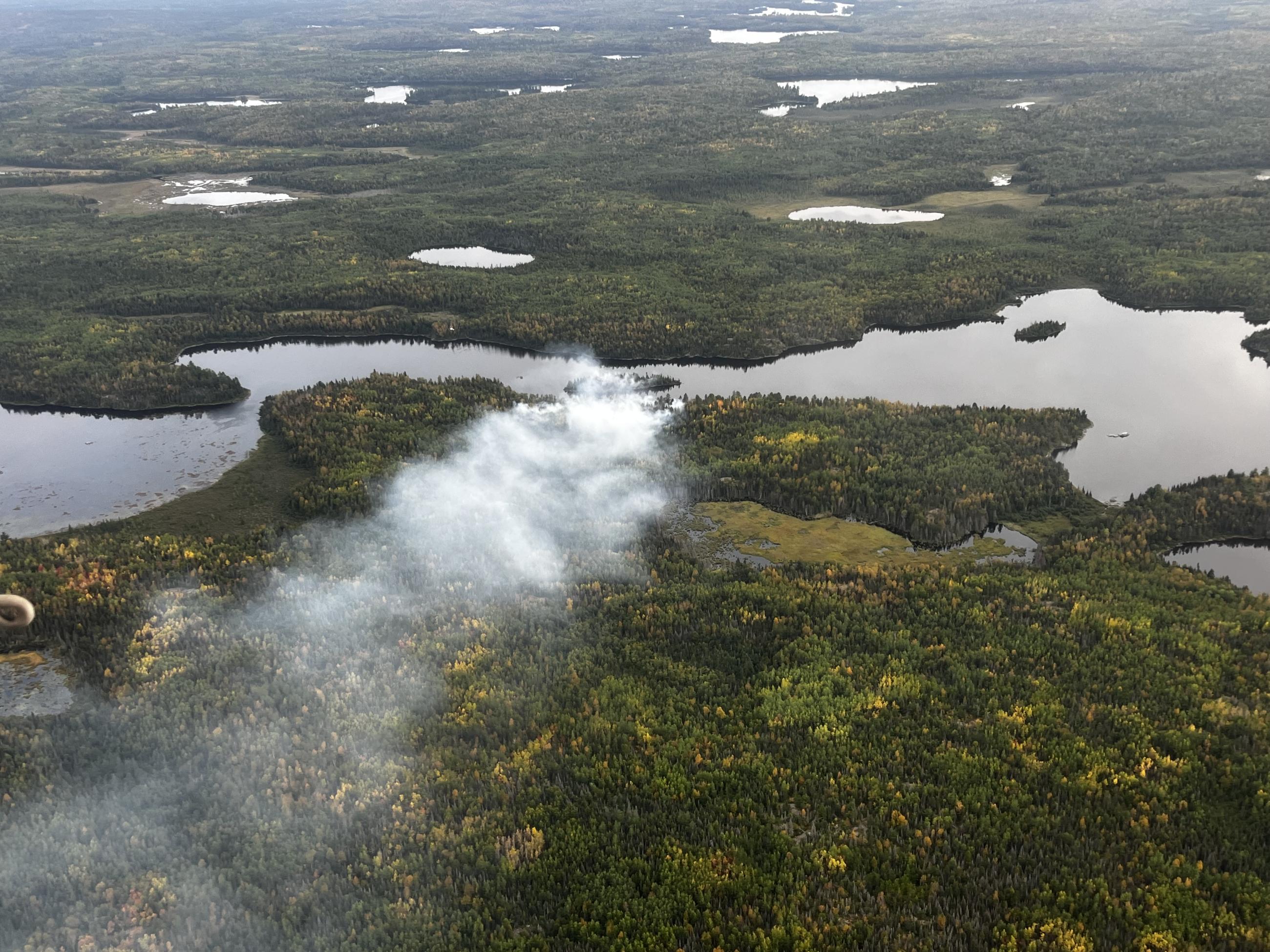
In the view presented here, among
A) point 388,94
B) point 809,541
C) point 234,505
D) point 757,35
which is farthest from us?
point 757,35

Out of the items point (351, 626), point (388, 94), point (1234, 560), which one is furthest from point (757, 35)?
point (351, 626)

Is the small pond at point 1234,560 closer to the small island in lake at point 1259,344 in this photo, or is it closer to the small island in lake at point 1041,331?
the small island in lake at point 1259,344

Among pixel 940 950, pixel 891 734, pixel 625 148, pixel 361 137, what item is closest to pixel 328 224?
pixel 625 148

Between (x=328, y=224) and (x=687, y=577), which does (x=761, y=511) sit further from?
(x=328, y=224)

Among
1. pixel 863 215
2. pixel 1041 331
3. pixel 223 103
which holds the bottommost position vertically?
pixel 1041 331

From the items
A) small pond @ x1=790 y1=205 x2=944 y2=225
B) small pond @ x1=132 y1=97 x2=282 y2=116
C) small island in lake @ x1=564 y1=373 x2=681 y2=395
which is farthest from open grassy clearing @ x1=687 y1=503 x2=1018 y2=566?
small pond @ x1=132 y1=97 x2=282 y2=116

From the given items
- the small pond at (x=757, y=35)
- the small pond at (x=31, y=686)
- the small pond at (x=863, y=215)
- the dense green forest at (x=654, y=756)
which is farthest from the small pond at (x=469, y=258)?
the small pond at (x=757, y=35)

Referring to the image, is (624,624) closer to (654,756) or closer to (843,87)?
(654,756)
